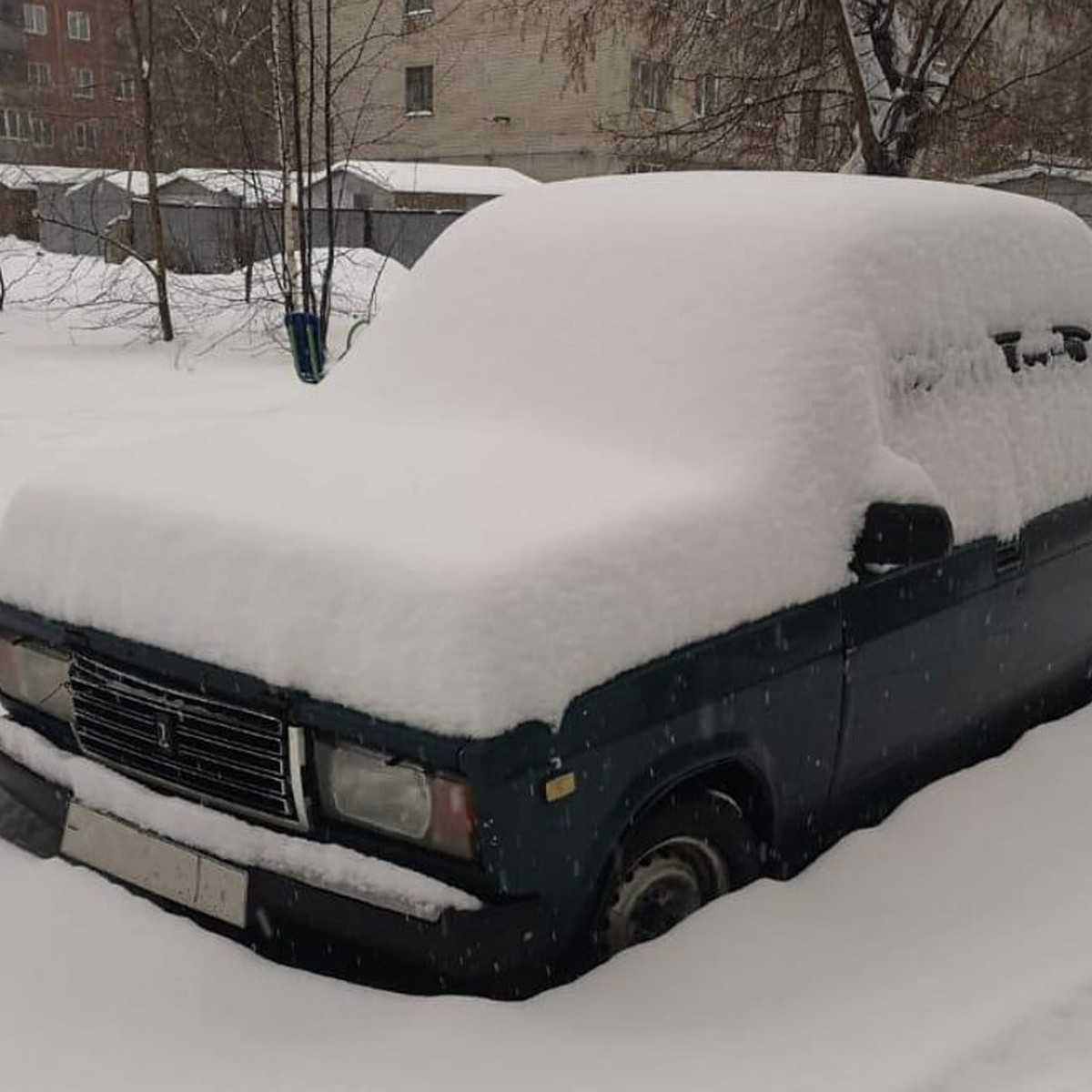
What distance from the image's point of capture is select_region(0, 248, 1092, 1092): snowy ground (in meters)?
2.40

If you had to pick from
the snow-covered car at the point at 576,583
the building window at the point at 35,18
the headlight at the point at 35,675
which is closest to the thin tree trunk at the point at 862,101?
the snow-covered car at the point at 576,583

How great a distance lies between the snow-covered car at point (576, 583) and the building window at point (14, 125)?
58.7m

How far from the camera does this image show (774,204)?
342 centimetres

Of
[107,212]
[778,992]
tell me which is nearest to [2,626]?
[778,992]

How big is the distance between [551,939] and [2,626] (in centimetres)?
165

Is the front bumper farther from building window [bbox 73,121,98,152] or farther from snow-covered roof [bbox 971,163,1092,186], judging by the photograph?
building window [bbox 73,121,98,152]

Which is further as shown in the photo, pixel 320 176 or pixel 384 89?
pixel 384 89

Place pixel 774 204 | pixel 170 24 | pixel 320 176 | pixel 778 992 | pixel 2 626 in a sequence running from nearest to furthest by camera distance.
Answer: pixel 778 992, pixel 2 626, pixel 774 204, pixel 320 176, pixel 170 24

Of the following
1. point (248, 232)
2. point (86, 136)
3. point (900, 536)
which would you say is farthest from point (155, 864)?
point (86, 136)

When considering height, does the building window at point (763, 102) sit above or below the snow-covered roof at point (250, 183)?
above

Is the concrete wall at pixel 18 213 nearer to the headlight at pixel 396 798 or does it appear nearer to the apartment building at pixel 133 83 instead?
the apartment building at pixel 133 83

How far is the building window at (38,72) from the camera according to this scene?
60.1m

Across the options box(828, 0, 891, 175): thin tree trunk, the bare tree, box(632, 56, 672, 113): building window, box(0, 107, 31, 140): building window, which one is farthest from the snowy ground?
box(0, 107, 31, 140): building window

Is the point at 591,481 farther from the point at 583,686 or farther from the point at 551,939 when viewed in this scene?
the point at 551,939
